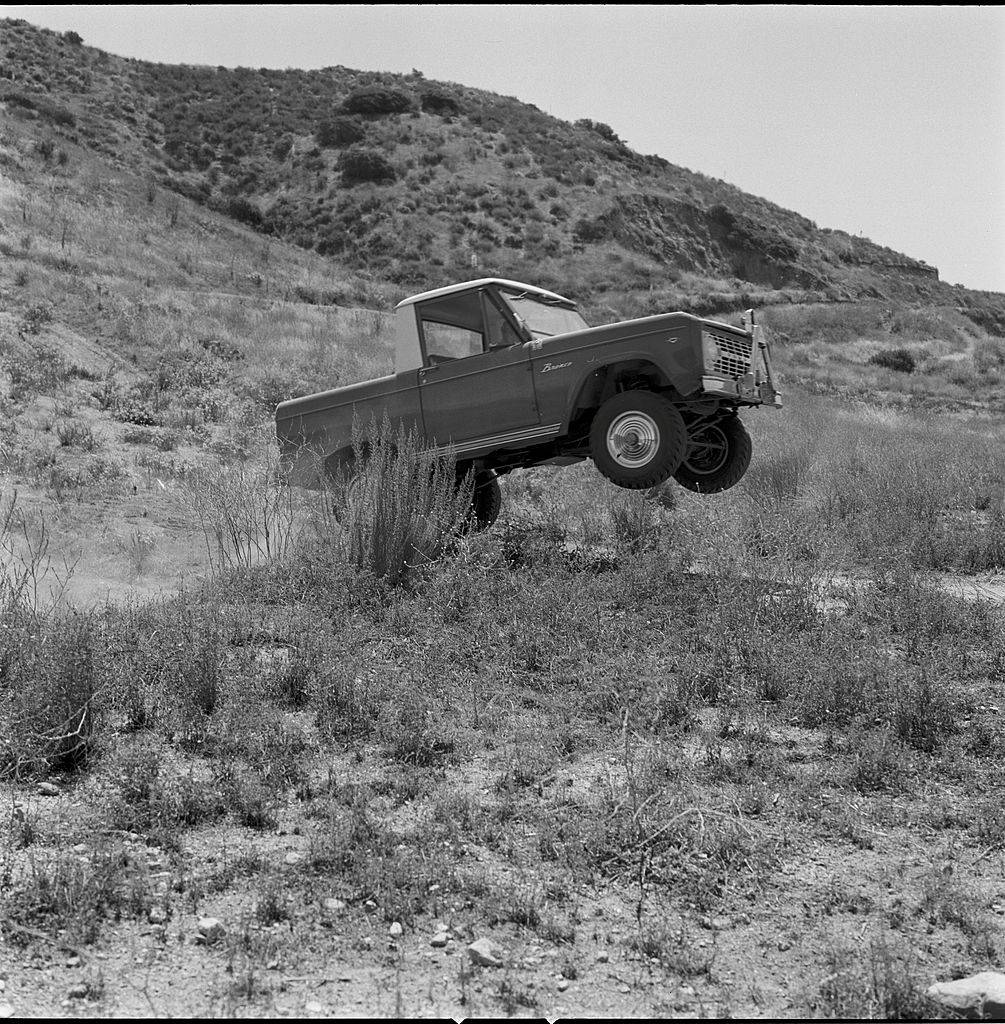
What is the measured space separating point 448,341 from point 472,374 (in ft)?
1.49

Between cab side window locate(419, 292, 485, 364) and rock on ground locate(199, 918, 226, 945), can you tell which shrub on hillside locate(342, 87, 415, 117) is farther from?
rock on ground locate(199, 918, 226, 945)

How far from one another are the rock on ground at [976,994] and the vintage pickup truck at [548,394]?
5.51 meters

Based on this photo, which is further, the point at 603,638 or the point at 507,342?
the point at 507,342

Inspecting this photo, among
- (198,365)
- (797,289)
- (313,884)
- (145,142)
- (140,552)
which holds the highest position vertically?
(145,142)

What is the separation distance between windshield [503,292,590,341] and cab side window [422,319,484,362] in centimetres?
43

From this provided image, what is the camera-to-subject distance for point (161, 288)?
2478cm

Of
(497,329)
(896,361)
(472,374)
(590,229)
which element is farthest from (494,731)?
(590,229)

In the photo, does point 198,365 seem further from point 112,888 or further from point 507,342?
point 112,888

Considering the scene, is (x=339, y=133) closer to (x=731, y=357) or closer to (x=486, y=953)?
(x=731, y=357)

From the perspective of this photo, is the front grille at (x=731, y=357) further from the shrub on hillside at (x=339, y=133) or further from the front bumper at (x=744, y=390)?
the shrub on hillside at (x=339, y=133)

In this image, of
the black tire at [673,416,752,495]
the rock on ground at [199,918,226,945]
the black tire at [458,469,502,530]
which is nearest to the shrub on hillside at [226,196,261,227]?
the black tire at [458,469,502,530]

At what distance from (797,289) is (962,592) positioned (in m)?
52.0

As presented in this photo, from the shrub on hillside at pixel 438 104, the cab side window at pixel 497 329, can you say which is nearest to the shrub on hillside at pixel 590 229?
the shrub on hillside at pixel 438 104

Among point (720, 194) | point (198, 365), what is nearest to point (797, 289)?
point (720, 194)
